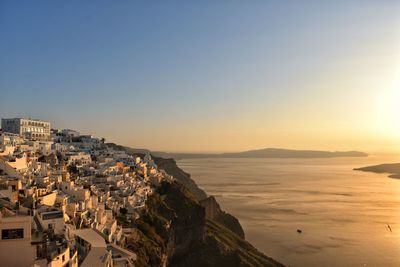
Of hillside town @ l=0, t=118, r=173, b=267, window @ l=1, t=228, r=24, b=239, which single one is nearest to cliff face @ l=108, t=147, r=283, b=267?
hillside town @ l=0, t=118, r=173, b=267

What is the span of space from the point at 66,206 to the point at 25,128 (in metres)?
25.6

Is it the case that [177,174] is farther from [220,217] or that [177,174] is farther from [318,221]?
[318,221]

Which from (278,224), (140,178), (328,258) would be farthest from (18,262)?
(278,224)

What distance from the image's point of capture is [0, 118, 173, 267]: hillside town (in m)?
10.1

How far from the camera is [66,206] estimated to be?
17391mm

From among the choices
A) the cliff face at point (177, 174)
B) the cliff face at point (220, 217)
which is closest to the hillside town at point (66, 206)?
the cliff face at point (220, 217)

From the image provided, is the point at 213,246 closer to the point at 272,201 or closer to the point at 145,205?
the point at 145,205

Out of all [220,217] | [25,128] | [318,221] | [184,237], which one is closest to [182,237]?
[184,237]

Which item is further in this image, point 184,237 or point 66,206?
point 184,237

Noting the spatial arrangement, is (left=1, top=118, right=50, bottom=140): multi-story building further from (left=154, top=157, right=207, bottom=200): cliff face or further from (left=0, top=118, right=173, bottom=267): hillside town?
→ (left=154, top=157, right=207, bottom=200): cliff face

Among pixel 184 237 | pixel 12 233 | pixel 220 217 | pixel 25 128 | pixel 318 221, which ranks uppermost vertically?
pixel 25 128

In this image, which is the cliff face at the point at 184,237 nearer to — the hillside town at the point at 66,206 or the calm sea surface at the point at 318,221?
the hillside town at the point at 66,206

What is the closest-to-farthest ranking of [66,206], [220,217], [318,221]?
[66,206] → [220,217] → [318,221]

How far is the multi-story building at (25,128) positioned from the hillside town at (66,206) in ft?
21.0
